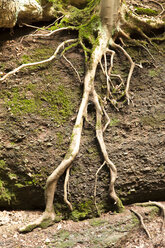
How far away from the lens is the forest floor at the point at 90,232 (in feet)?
7.61

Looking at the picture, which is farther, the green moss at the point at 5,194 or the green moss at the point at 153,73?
the green moss at the point at 153,73

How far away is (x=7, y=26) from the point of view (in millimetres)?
3094

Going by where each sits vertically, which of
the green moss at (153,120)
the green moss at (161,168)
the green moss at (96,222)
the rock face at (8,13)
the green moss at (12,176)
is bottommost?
the green moss at (96,222)

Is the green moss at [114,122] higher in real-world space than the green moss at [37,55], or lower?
lower

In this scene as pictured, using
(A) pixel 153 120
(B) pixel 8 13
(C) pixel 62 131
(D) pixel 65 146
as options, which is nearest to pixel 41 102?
(C) pixel 62 131

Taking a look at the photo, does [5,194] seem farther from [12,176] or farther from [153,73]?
[153,73]

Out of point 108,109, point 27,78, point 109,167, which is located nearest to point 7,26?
point 27,78

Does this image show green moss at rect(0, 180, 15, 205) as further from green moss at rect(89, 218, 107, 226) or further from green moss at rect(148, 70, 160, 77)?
green moss at rect(148, 70, 160, 77)

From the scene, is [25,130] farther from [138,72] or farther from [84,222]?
[138,72]

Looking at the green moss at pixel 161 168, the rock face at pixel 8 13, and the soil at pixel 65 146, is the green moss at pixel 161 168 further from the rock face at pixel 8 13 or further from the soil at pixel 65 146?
the rock face at pixel 8 13

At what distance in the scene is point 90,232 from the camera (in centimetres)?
244

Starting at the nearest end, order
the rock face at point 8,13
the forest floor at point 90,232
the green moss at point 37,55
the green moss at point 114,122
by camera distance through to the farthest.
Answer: the forest floor at point 90,232, the rock face at point 8,13, the green moss at point 114,122, the green moss at point 37,55

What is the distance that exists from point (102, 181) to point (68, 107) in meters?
1.09

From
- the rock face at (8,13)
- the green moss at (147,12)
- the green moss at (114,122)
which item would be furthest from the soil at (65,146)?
the green moss at (147,12)
